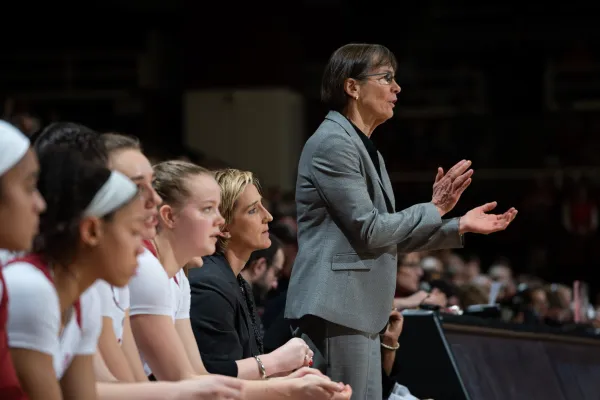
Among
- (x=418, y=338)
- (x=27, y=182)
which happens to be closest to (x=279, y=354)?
(x=27, y=182)

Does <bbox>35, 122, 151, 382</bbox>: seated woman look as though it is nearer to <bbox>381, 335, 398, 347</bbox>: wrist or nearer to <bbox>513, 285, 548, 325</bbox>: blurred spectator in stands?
<bbox>381, 335, 398, 347</bbox>: wrist


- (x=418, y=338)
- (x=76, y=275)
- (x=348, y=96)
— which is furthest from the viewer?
(x=418, y=338)

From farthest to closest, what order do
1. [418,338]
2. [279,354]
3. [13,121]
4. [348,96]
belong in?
[13,121], [418,338], [348,96], [279,354]

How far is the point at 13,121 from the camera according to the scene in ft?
26.3

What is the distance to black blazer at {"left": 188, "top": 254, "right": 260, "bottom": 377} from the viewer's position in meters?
3.08

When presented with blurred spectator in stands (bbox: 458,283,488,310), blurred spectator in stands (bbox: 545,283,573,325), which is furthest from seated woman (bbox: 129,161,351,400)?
blurred spectator in stands (bbox: 545,283,573,325)

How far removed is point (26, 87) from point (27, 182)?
1198 cm

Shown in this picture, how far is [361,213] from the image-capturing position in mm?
3236

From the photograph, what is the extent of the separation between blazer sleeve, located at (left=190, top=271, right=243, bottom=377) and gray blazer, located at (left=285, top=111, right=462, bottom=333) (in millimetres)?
247

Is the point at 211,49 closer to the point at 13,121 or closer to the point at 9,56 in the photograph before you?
the point at 9,56

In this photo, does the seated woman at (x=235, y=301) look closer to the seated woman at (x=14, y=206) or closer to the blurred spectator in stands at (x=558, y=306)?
the seated woman at (x=14, y=206)

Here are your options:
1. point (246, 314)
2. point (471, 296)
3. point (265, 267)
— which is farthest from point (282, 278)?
point (471, 296)

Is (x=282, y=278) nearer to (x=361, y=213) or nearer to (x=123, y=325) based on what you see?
(x=361, y=213)

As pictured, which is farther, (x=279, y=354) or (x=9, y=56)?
(x=9, y=56)
